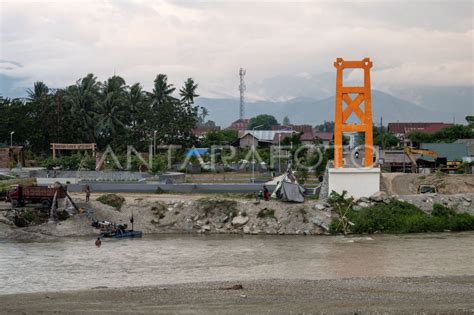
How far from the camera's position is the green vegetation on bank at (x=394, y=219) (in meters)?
38.6

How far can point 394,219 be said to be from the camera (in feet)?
129

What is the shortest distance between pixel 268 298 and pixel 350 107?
22.5 metres

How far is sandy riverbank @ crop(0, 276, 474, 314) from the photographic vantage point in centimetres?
2039

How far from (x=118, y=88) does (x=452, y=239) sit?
6167 centimetres

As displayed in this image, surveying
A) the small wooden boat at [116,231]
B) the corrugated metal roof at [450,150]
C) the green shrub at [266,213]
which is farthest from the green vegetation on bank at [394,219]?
the corrugated metal roof at [450,150]

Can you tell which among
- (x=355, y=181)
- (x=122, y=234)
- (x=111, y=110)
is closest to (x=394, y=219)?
(x=355, y=181)

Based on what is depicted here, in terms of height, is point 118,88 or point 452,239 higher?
point 118,88

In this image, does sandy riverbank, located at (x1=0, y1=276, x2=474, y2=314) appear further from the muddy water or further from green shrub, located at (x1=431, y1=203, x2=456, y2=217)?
green shrub, located at (x1=431, y1=203, x2=456, y2=217)

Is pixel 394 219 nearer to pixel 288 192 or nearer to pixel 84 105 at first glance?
pixel 288 192

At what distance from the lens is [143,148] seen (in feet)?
269

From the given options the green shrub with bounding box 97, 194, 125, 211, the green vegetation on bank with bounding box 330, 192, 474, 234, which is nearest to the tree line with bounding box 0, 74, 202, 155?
the green shrub with bounding box 97, 194, 125, 211

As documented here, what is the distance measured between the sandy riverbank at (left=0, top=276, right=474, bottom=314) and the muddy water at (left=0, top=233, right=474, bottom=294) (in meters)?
2.07

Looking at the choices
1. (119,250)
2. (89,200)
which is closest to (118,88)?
(89,200)

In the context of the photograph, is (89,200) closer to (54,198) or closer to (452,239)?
(54,198)
